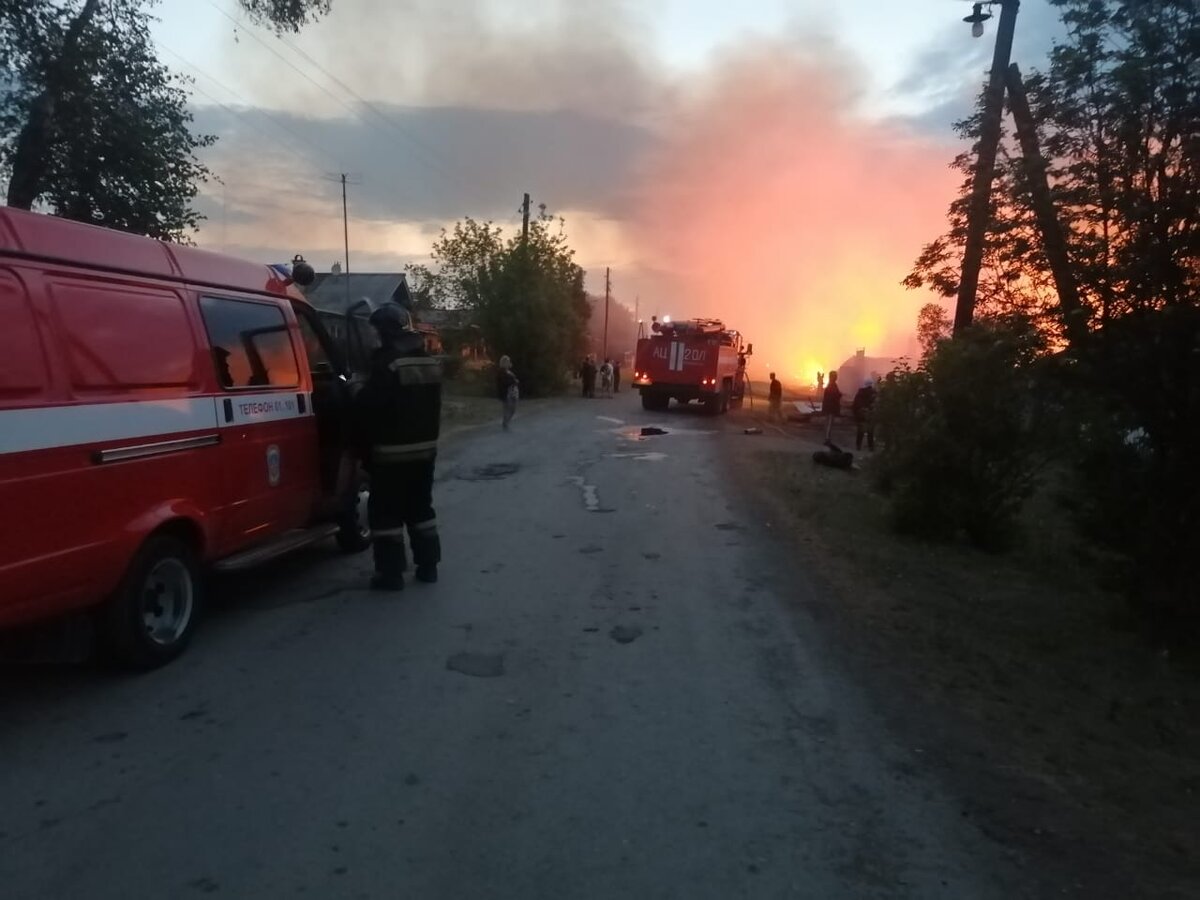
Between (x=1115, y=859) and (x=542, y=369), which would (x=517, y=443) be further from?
(x=542, y=369)

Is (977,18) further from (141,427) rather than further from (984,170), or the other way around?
(141,427)

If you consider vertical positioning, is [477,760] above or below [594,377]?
below

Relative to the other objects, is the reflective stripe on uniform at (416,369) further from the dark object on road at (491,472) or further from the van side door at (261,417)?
the dark object on road at (491,472)

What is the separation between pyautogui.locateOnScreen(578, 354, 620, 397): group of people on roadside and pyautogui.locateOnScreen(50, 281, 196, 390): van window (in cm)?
3404

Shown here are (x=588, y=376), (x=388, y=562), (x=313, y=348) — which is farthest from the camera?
(x=588, y=376)

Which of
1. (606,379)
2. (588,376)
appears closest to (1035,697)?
(588,376)

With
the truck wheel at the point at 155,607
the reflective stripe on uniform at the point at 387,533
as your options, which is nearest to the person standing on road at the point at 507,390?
the reflective stripe on uniform at the point at 387,533

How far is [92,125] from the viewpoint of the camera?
1516 centimetres

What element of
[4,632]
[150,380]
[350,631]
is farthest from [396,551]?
[4,632]

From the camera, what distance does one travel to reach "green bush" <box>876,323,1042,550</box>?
1012cm

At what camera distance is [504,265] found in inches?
1570

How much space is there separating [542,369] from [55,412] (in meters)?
35.3

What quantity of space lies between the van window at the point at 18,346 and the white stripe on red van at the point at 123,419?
0.11 metres

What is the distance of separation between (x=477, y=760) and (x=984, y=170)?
915 centimetres
